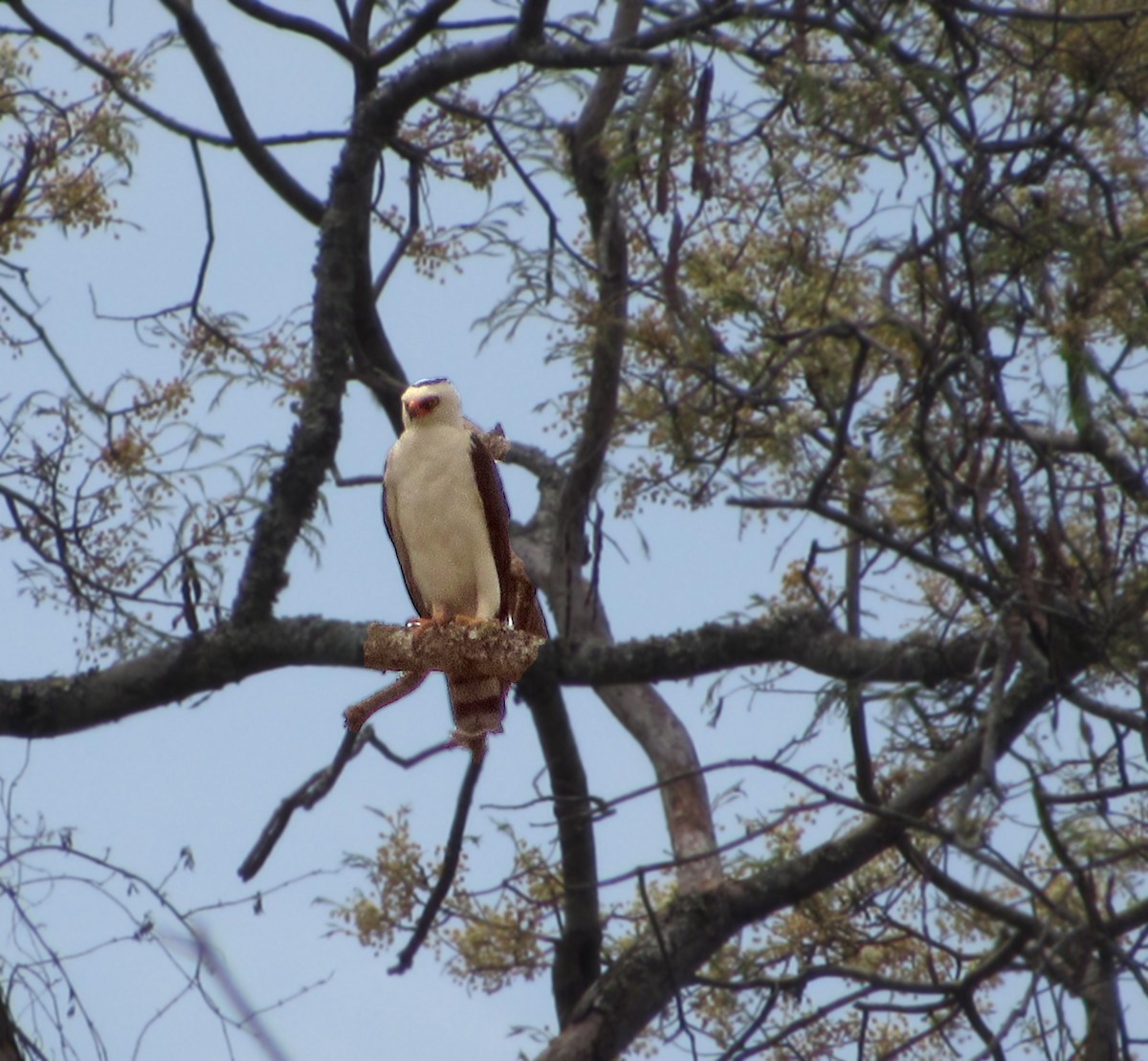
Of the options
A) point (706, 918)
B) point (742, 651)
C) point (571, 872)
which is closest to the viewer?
point (742, 651)

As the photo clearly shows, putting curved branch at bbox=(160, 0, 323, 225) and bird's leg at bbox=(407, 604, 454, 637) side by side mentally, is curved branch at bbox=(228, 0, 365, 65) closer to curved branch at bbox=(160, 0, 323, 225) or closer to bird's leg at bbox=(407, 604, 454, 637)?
curved branch at bbox=(160, 0, 323, 225)

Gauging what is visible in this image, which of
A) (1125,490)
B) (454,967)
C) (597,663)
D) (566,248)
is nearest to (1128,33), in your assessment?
(1125,490)

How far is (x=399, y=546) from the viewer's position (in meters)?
2.90

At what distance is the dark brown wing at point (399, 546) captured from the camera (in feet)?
9.31

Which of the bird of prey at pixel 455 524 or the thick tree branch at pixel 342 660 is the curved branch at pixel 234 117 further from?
the bird of prey at pixel 455 524

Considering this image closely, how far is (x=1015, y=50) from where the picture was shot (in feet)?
22.4

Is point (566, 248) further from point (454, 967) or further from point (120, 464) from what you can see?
point (454, 967)

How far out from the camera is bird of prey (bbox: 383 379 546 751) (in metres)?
2.73

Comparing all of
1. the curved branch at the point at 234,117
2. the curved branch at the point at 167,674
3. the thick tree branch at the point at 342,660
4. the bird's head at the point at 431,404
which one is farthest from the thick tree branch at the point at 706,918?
the bird's head at the point at 431,404

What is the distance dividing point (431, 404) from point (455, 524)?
8.5 inches

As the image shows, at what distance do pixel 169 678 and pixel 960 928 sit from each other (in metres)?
3.59

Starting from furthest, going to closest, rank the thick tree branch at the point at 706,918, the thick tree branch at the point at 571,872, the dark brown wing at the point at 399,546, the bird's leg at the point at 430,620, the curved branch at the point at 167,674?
the thick tree branch at the point at 571,872, the thick tree branch at the point at 706,918, the curved branch at the point at 167,674, the dark brown wing at the point at 399,546, the bird's leg at the point at 430,620

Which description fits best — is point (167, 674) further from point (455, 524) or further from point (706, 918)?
point (455, 524)

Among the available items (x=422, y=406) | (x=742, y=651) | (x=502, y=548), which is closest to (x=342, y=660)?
(x=742, y=651)
